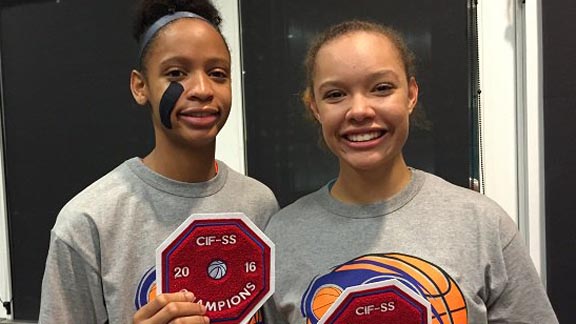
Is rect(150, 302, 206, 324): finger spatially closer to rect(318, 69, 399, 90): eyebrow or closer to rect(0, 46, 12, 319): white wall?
rect(318, 69, 399, 90): eyebrow

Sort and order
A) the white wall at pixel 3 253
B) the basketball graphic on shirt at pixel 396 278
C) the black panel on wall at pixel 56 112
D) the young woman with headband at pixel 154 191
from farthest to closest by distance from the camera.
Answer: the white wall at pixel 3 253 → the black panel on wall at pixel 56 112 → the young woman with headband at pixel 154 191 → the basketball graphic on shirt at pixel 396 278

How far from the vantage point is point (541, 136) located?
179cm

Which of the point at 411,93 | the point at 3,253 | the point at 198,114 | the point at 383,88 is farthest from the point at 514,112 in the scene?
the point at 3,253

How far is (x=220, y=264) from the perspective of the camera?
2.98 feet

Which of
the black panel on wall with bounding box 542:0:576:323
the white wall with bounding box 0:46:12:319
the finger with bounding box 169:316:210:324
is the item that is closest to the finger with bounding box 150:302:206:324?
the finger with bounding box 169:316:210:324

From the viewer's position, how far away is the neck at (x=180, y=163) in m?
1.18

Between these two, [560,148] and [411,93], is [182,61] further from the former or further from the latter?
[560,148]

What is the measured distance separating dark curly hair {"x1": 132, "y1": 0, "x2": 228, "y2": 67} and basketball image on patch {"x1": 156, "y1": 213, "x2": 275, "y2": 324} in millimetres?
510

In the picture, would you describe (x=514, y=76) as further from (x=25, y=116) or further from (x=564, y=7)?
(x=25, y=116)

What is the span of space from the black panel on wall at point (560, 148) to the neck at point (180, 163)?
1278 mm

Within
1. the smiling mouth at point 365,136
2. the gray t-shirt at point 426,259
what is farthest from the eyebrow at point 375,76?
the gray t-shirt at point 426,259

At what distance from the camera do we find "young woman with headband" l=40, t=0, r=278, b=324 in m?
1.04

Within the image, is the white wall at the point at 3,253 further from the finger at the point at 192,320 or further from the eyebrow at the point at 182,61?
the finger at the point at 192,320

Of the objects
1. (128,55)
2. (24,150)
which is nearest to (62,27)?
(128,55)
